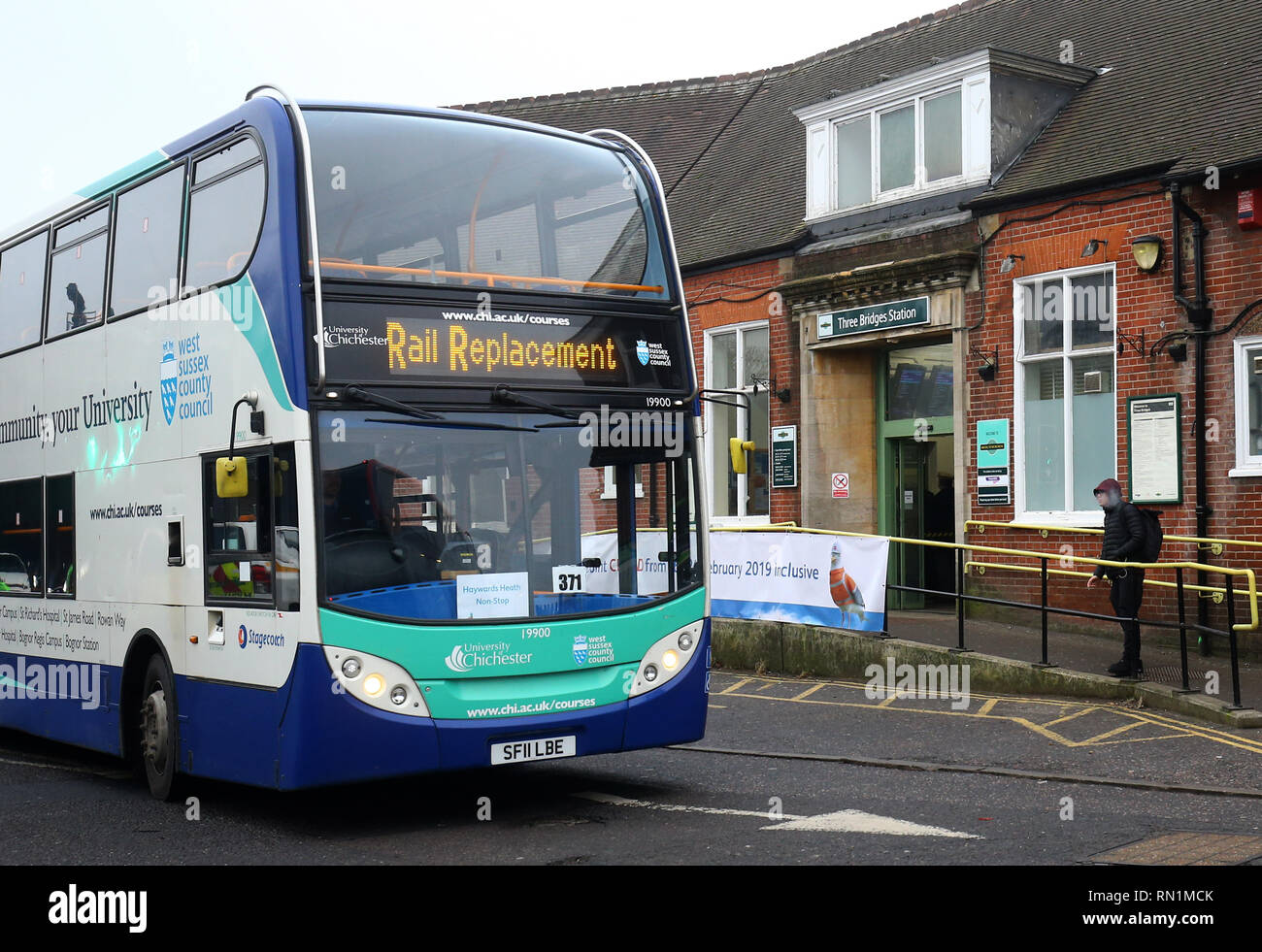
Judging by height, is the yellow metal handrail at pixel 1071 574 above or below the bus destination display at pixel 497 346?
below

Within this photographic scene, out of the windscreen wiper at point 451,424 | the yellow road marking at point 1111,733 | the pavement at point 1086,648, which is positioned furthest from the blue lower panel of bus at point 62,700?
the pavement at point 1086,648

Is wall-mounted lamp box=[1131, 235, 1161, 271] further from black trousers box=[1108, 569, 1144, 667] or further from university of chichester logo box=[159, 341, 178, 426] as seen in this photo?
university of chichester logo box=[159, 341, 178, 426]

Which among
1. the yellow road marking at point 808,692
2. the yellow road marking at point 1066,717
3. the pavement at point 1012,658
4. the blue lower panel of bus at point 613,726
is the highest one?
the blue lower panel of bus at point 613,726

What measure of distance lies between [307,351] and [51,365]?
416 cm

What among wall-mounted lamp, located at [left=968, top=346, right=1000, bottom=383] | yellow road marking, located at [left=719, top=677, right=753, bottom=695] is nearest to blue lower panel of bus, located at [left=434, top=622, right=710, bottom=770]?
yellow road marking, located at [left=719, top=677, right=753, bottom=695]

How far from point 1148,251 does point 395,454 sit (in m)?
10.1

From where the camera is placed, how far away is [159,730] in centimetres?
952

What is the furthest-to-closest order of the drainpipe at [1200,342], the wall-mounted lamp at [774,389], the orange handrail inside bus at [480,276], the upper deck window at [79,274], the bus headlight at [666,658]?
the wall-mounted lamp at [774,389] < the drainpipe at [1200,342] < the upper deck window at [79,274] < the bus headlight at [666,658] < the orange handrail inside bus at [480,276]

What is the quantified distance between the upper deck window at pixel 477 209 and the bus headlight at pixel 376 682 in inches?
81.0

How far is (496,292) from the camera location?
28.4ft

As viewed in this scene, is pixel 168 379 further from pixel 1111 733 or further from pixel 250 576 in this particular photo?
pixel 1111 733

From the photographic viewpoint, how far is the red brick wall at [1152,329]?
15.0 metres

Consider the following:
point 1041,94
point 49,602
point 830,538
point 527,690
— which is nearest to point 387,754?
point 527,690

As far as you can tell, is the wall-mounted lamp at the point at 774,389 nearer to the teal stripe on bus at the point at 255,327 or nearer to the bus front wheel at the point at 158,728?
the bus front wheel at the point at 158,728
